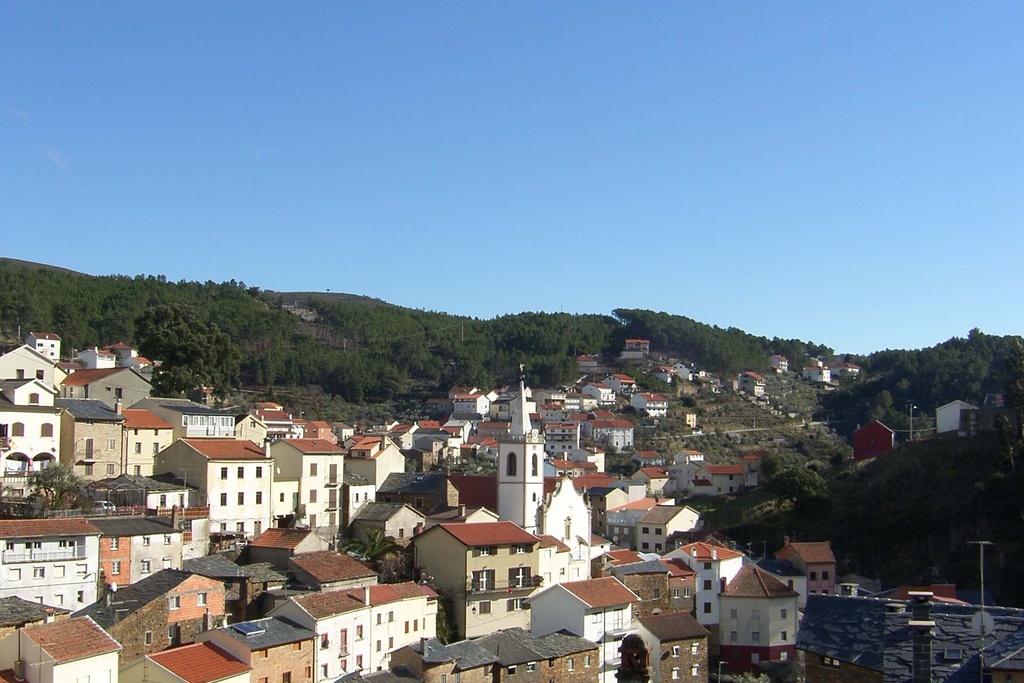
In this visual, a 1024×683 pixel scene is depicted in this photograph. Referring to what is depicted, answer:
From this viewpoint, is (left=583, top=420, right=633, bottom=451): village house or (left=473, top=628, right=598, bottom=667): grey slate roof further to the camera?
(left=583, top=420, right=633, bottom=451): village house

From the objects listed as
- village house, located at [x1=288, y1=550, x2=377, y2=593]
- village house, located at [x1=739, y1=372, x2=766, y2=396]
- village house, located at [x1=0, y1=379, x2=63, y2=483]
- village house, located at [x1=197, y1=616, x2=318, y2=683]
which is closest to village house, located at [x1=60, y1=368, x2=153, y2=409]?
village house, located at [x1=0, y1=379, x2=63, y2=483]

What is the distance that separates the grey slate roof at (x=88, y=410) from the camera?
153 ft

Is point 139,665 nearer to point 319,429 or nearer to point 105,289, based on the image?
point 319,429

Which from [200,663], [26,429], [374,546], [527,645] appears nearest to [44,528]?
[200,663]

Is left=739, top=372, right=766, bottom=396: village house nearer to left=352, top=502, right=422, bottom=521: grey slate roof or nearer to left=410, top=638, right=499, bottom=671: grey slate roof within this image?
left=352, top=502, right=422, bottom=521: grey slate roof

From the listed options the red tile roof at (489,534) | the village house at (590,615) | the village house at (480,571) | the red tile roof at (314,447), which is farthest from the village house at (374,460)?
the village house at (590,615)

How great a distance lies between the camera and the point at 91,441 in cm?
4656

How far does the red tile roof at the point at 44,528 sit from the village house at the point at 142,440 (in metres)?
11.1

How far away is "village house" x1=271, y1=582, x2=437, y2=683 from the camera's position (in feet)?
123

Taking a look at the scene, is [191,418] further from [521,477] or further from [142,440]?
[521,477]

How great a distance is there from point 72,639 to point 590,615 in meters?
22.7

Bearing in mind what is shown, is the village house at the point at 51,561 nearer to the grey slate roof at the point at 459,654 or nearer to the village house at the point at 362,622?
the village house at the point at 362,622

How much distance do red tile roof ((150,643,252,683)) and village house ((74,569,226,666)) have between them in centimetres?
106

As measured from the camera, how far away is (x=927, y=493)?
3014 inches
